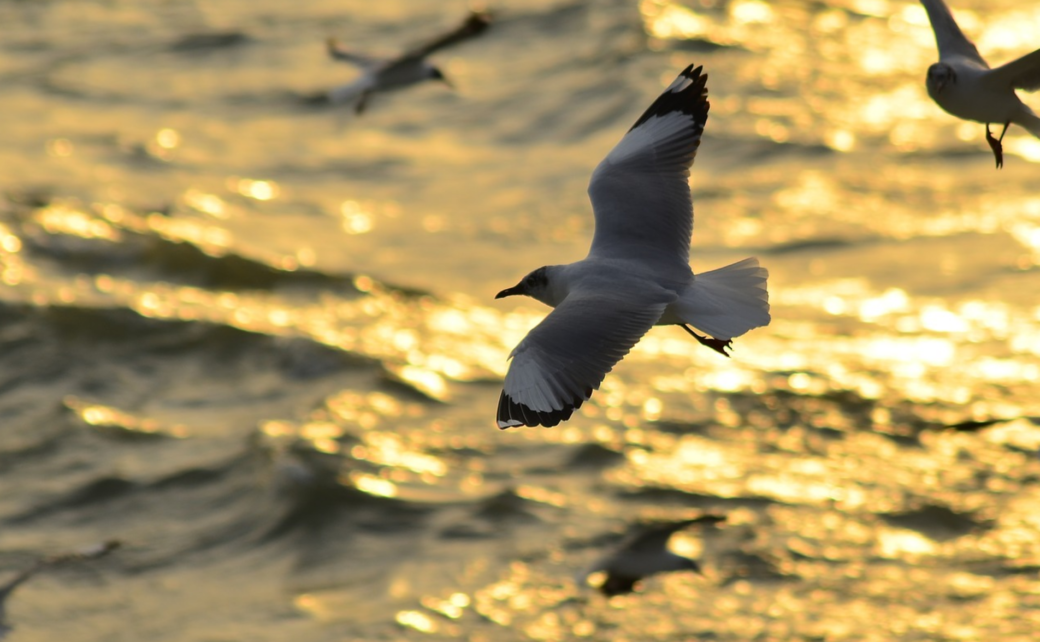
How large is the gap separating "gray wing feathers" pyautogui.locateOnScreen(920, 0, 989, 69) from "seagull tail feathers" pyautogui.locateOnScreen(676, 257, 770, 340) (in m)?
0.95

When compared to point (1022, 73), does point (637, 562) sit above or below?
below

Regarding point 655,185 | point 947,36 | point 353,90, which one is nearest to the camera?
point 947,36

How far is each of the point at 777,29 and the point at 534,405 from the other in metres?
14.6

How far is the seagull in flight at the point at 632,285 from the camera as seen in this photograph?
447 cm

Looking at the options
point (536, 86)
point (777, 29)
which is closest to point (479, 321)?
point (536, 86)

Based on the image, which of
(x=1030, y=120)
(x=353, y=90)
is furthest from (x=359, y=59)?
(x=1030, y=120)

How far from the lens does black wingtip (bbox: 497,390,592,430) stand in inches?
168

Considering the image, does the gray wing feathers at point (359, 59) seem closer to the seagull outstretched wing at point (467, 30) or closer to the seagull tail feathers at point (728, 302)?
the seagull outstretched wing at point (467, 30)

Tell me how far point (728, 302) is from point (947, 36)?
3.88ft

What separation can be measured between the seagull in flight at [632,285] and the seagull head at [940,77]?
32.9 inches

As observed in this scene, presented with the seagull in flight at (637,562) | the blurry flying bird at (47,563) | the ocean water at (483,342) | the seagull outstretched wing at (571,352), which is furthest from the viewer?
the ocean water at (483,342)

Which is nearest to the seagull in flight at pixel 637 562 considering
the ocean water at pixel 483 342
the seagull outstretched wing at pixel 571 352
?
the ocean water at pixel 483 342

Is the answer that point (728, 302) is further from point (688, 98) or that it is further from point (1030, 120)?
point (1030, 120)

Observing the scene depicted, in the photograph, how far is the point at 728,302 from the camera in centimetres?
486
